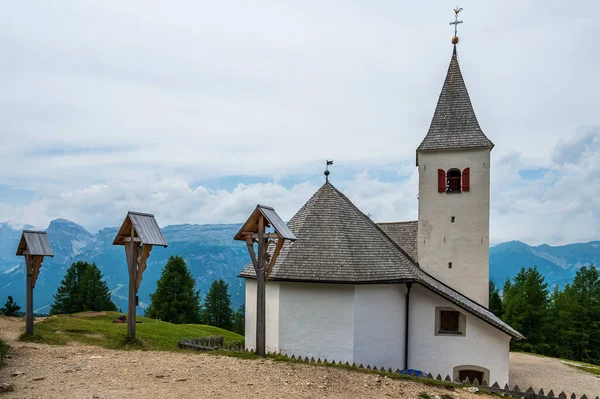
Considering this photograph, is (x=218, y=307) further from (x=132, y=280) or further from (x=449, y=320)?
(x=132, y=280)

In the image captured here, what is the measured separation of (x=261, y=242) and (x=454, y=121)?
44.8 feet

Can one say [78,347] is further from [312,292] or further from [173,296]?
[173,296]

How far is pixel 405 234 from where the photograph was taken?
914 inches

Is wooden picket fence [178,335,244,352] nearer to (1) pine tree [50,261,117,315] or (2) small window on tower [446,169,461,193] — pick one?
(2) small window on tower [446,169,461,193]

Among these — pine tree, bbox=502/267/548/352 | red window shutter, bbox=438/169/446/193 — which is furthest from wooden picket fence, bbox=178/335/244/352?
pine tree, bbox=502/267/548/352

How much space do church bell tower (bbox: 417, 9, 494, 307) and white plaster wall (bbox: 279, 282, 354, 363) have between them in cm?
745

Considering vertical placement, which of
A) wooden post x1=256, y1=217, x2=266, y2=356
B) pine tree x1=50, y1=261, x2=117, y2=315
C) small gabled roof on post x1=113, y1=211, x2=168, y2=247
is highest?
small gabled roof on post x1=113, y1=211, x2=168, y2=247

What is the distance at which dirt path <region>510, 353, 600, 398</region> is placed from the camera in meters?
20.2

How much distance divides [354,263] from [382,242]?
2.58 metres

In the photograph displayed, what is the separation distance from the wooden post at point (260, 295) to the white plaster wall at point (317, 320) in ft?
10.9

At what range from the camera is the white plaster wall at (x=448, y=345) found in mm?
17281

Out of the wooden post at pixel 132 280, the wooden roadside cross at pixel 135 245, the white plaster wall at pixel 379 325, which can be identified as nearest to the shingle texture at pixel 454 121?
the white plaster wall at pixel 379 325

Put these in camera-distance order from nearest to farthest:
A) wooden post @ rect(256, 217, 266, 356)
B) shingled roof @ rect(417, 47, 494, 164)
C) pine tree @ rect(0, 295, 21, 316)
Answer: wooden post @ rect(256, 217, 266, 356)
shingled roof @ rect(417, 47, 494, 164)
pine tree @ rect(0, 295, 21, 316)

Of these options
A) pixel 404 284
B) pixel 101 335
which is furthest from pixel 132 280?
pixel 404 284
